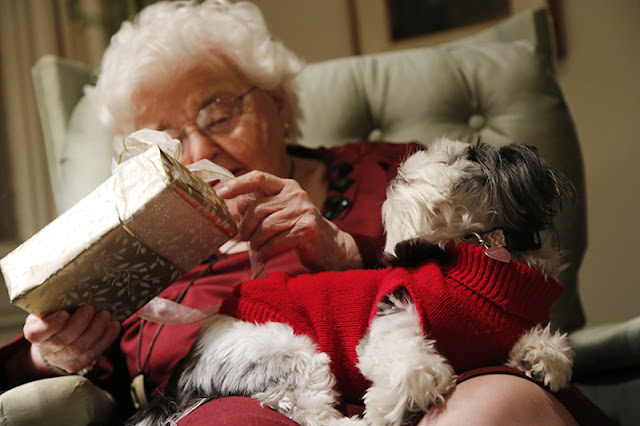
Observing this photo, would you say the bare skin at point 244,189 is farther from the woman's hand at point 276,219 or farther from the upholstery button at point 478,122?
the upholstery button at point 478,122

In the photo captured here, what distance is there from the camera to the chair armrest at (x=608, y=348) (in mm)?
1026

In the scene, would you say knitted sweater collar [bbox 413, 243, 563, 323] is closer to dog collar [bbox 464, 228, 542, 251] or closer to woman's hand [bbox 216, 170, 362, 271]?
dog collar [bbox 464, 228, 542, 251]

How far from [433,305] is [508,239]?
0.55 feet

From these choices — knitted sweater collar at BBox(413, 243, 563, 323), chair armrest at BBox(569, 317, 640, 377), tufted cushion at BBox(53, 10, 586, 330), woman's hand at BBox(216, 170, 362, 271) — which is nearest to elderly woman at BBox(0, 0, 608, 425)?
woman's hand at BBox(216, 170, 362, 271)

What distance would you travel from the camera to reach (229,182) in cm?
91

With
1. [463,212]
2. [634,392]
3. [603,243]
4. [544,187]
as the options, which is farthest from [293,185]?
[603,243]

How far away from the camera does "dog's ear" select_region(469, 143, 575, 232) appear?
76 cm

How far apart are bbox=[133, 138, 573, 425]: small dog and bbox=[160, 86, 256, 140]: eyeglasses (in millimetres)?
423

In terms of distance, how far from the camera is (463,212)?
32.1 inches

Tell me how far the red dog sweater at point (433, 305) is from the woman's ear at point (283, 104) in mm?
575

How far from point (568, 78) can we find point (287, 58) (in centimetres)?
127

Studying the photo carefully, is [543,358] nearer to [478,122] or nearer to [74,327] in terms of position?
[74,327]

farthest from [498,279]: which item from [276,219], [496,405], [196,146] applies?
[196,146]

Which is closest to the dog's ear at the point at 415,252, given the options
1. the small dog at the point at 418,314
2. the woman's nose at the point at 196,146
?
the small dog at the point at 418,314
